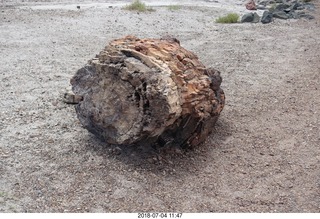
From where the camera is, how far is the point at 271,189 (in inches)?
173

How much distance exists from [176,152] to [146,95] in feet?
2.95

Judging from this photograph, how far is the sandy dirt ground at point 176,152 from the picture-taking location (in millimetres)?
4184

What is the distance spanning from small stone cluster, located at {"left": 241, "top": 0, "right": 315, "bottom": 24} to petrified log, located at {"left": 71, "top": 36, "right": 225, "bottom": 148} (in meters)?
9.04

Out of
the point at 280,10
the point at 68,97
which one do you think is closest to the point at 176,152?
the point at 68,97

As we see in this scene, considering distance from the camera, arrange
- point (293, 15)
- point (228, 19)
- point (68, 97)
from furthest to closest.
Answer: point (293, 15)
point (228, 19)
point (68, 97)

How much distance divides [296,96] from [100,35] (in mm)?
5670

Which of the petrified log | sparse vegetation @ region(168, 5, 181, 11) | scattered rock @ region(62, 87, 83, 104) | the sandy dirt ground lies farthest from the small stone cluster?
the petrified log

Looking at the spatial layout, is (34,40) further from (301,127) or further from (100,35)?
(301,127)

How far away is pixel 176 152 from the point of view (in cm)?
499

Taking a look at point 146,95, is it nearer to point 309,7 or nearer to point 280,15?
point 280,15

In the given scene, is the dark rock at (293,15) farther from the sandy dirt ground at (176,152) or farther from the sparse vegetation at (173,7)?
the sandy dirt ground at (176,152)

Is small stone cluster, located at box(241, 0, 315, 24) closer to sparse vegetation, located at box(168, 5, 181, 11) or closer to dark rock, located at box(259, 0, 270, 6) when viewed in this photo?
dark rock, located at box(259, 0, 270, 6)

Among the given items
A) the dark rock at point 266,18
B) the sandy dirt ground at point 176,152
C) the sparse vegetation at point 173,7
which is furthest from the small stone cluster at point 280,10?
the sandy dirt ground at point 176,152

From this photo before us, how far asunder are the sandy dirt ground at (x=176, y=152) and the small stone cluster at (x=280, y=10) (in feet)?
13.2
